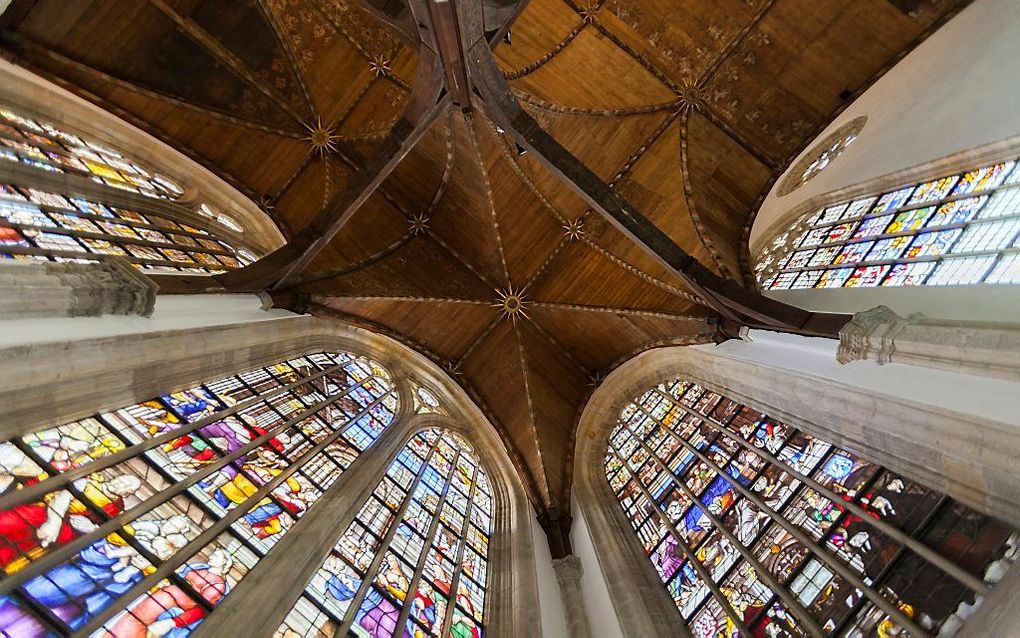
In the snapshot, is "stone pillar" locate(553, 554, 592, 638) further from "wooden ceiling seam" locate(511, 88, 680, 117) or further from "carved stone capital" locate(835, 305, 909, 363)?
"wooden ceiling seam" locate(511, 88, 680, 117)

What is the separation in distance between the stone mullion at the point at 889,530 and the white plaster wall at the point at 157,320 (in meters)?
6.44

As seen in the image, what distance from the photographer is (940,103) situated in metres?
7.80

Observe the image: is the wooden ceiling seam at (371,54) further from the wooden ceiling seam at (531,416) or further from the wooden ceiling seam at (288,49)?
the wooden ceiling seam at (531,416)

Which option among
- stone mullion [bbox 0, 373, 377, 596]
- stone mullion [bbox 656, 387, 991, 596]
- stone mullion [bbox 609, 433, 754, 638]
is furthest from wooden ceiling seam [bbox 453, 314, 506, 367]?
stone mullion [bbox 656, 387, 991, 596]

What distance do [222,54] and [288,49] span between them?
1129mm

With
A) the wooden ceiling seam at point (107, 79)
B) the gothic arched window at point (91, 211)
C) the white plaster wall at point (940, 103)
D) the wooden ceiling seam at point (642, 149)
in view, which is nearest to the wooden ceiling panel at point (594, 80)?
the wooden ceiling seam at point (642, 149)

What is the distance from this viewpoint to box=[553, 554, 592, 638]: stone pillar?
8008 mm

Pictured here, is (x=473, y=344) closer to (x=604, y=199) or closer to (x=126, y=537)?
(x=604, y=199)

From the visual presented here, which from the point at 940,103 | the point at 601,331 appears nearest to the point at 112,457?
the point at 601,331

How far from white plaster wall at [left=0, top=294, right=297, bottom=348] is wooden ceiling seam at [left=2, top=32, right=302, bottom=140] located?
4402mm

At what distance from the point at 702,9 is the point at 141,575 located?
10.9 metres

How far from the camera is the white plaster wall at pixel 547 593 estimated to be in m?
7.79

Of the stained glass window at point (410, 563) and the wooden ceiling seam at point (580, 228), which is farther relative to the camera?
the wooden ceiling seam at point (580, 228)

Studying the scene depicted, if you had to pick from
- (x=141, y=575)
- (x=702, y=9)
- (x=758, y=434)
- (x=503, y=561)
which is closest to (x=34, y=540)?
(x=141, y=575)
